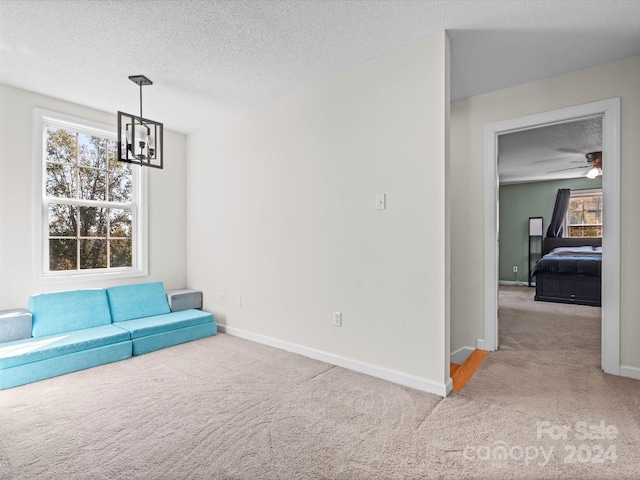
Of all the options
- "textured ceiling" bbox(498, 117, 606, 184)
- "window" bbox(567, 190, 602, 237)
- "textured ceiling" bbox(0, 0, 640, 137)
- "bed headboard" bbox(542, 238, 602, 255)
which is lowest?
"bed headboard" bbox(542, 238, 602, 255)

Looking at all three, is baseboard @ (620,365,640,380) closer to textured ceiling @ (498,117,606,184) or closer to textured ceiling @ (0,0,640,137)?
textured ceiling @ (498,117,606,184)

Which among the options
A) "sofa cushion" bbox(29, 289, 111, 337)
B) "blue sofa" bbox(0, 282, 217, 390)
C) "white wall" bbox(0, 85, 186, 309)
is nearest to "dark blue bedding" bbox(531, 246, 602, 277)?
"blue sofa" bbox(0, 282, 217, 390)

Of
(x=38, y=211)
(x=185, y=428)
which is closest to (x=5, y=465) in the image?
(x=185, y=428)

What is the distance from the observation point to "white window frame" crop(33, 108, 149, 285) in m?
3.34

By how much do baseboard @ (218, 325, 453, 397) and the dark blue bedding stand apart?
4499 millimetres

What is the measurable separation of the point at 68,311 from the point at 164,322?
0.86m

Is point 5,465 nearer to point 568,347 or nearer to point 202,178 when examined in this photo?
point 202,178

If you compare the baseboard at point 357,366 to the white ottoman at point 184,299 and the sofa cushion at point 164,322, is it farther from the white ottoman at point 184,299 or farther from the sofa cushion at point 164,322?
the white ottoman at point 184,299

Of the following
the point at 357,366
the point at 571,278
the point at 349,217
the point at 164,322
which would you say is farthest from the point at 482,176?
the point at 571,278

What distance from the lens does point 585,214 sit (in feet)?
25.2

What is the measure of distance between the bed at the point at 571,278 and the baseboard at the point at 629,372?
3292 millimetres

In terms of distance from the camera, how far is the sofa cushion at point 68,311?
122 inches

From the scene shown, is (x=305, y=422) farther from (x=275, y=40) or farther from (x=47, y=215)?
(x=47, y=215)

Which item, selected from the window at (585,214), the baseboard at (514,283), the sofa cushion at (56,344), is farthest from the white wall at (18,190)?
the window at (585,214)
